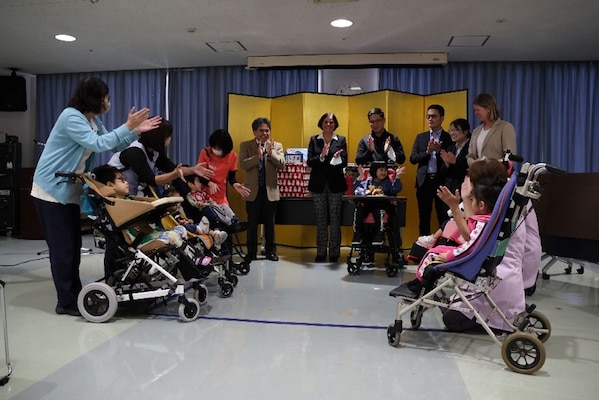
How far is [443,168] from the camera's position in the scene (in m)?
4.75

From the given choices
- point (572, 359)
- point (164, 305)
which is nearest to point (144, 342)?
point (164, 305)

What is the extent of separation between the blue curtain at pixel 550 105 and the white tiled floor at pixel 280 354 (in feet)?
12.2

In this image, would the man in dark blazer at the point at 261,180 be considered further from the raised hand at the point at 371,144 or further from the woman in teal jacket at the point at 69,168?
the woman in teal jacket at the point at 69,168

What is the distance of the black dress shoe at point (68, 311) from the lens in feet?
10.1

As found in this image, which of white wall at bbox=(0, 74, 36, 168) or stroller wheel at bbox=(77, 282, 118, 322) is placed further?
white wall at bbox=(0, 74, 36, 168)

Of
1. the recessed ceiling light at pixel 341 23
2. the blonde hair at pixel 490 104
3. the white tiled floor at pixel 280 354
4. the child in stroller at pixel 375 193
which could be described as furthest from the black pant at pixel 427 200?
the recessed ceiling light at pixel 341 23

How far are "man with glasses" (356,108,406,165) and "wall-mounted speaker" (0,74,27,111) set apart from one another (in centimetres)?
613

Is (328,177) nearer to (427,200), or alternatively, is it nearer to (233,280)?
(427,200)


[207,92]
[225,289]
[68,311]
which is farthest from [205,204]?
[207,92]

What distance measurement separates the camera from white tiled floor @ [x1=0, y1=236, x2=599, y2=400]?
2.04 m

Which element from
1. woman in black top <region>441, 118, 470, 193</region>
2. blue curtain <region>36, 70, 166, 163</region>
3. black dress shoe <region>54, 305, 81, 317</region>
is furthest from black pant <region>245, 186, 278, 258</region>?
blue curtain <region>36, 70, 166, 163</region>

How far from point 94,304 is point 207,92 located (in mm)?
5242

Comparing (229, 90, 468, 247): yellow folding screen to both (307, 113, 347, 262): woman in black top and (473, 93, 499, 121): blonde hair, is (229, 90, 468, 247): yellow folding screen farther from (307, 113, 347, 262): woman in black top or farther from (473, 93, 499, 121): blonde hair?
(473, 93, 499, 121): blonde hair

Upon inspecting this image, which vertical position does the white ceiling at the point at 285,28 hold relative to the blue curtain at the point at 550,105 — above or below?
above
